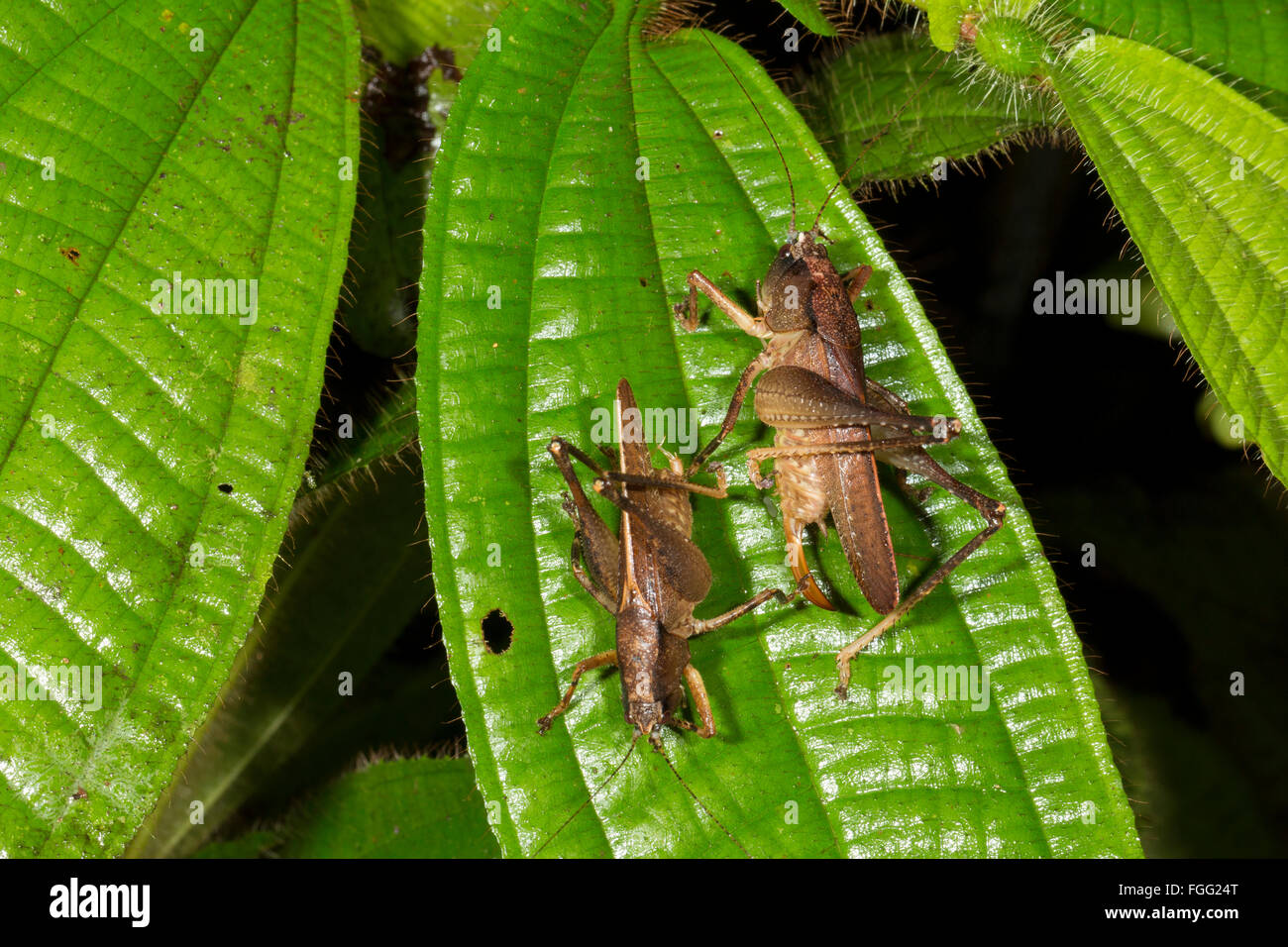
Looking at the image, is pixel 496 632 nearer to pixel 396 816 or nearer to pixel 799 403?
pixel 799 403

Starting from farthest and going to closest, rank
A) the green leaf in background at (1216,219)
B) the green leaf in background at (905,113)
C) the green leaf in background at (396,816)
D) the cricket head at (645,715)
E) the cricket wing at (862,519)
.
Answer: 1. the green leaf in background at (396,816)
2. the green leaf in background at (905,113)
3. the cricket wing at (862,519)
4. the cricket head at (645,715)
5. the green leaf in background at (1216,219)

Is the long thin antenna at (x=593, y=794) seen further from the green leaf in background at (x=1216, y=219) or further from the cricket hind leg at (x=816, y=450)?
the green leaf in background at (x=1216, y=219)

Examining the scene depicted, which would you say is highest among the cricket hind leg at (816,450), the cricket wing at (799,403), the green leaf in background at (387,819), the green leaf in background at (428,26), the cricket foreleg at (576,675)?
the green leaf in background at (428,26)

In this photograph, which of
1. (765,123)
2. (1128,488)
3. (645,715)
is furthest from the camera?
(1128,488)

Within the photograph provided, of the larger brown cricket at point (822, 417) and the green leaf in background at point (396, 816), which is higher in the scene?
the larger brown cricket at point (822, 417)

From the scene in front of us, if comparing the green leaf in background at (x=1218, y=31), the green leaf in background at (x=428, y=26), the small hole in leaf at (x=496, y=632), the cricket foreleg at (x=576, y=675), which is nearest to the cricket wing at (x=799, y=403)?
the cricket foreleg at (x=576, y=675)

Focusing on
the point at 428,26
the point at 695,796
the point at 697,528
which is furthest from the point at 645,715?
the point at 428,26

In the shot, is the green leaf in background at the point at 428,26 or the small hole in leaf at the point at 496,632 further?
the green leaf in background at the point at 428,26
